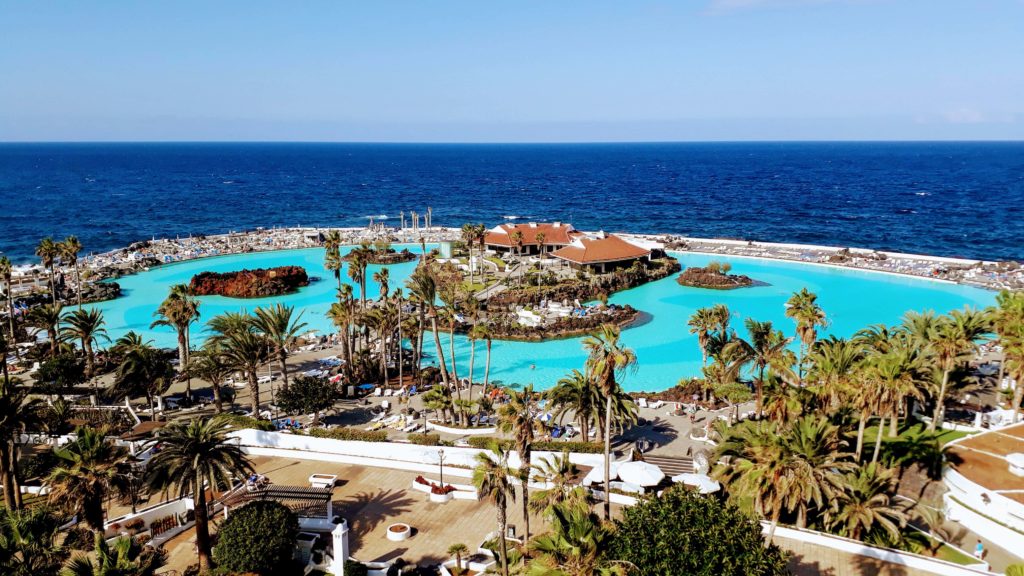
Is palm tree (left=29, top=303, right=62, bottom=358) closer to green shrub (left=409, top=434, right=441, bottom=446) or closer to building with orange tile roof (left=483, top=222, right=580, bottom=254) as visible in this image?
green shrub (left=409, top=434, right=441, bottom=446)

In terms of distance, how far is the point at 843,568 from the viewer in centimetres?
2000

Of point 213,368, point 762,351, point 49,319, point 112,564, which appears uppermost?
point 762,351

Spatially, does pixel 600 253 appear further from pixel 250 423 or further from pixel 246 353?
pixel 250 423

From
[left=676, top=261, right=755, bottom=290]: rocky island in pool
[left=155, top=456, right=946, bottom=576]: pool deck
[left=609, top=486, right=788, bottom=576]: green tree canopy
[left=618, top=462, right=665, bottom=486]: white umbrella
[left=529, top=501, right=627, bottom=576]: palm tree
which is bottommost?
[left=155, top=456, right=946, bottom=576]: pool deck

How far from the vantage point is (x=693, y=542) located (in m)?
16.1

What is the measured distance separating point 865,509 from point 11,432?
92.8 feet

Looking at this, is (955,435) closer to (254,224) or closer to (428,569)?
(428,569)

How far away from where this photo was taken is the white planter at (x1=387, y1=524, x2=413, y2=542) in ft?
72.9

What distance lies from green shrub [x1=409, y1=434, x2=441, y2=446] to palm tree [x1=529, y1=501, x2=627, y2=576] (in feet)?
46.0

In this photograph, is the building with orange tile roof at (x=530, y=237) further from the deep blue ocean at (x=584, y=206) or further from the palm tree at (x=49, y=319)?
the palm tree at (x=49, y=319)

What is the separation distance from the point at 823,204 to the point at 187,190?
470ft

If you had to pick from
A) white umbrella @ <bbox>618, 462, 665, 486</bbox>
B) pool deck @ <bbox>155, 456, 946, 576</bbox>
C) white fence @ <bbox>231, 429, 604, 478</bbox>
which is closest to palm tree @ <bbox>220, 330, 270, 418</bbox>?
white fence @ <bbox>231, 429, 604, 478</bbox>

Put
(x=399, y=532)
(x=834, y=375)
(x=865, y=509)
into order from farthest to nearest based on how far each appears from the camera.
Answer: (x=834, y=375)
(x=399, y=532)
(x=865, y=509)

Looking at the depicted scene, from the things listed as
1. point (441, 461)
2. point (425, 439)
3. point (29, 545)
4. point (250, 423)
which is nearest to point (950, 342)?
point (441, 461)
